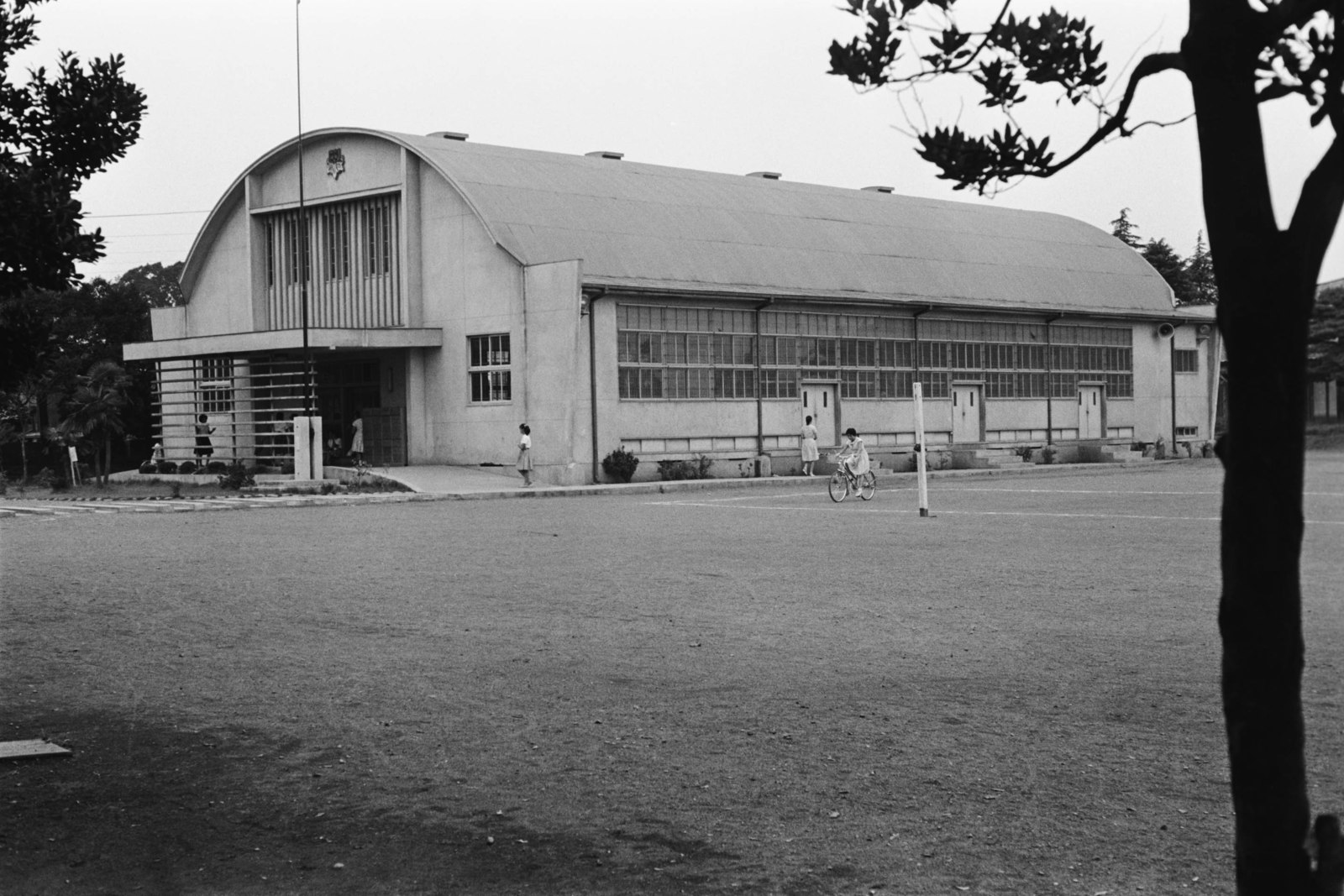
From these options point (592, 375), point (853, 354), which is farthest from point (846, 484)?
point (853, 354)

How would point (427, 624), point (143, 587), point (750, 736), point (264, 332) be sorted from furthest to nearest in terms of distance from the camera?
point (264, 332) → point (143, 587) → point (427, 624) → point (750, 736)

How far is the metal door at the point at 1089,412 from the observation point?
2285 inches

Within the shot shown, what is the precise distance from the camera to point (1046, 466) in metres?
51.8

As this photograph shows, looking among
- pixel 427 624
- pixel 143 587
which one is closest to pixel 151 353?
pixel 143 587

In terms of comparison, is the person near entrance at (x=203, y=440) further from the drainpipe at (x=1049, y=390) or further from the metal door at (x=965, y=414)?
the drainpipe at (x=1049, y=390)

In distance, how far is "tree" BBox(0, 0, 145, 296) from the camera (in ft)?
25.8

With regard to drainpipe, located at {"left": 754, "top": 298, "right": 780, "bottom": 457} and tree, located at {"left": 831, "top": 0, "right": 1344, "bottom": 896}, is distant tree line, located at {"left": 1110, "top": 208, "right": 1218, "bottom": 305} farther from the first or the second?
tree, located at {"left": 831, "top": 0, "right": 1344, "bottom": 896}

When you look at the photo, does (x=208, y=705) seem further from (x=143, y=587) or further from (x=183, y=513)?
(x=183, y=513)

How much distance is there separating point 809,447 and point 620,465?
6.34 m

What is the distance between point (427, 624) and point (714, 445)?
108 feet

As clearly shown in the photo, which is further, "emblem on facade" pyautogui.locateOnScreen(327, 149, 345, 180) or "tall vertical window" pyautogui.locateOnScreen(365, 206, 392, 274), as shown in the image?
"emblem on facade" pyautogui.locateOnScreen(327, 149, 345, 180)

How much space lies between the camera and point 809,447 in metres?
45.4

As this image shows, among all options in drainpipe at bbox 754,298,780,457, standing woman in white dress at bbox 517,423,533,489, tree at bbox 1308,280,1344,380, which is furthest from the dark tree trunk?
tree at bbox 1308,280,1344,380

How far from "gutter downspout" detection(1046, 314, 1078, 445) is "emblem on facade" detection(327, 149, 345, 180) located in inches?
1012
